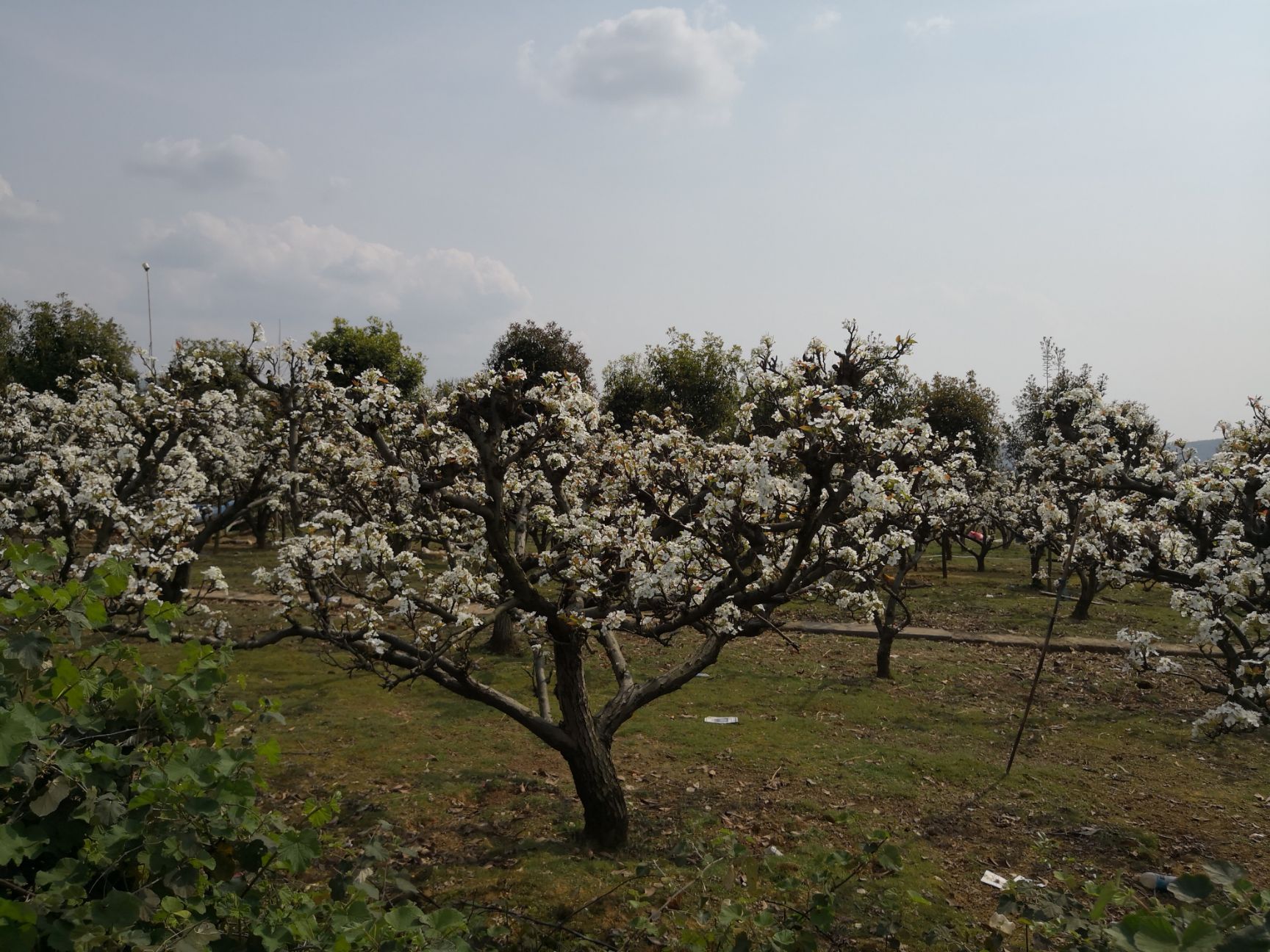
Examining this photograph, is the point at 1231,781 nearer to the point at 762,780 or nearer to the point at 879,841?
the point at 762,780

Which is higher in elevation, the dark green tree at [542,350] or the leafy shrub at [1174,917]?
the dark green tree at [542,350]

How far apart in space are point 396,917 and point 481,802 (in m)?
8.16

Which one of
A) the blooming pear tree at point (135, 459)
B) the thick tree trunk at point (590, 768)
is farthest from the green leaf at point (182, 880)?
the blooming pear tree at point (135, 459)

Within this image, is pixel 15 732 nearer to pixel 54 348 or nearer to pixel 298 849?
pixel 298 849

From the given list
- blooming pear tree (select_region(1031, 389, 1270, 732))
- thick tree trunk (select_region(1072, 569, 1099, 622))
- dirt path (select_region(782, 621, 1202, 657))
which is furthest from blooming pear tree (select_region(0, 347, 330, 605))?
thick tree trunk (select_region(1072, 569, 1099, 622))

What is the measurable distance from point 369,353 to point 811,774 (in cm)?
3410

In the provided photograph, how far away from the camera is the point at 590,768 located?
910cm

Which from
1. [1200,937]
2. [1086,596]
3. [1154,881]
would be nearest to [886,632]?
[1154,881]

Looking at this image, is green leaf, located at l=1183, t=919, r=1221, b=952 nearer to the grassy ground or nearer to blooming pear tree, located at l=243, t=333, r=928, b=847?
the grassy ground

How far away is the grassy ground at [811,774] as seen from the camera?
921 cm

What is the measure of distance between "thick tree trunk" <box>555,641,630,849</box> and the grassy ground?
0.92ft

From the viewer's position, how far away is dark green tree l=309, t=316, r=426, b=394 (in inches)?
1548

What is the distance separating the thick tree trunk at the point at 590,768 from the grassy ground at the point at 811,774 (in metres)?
0.28

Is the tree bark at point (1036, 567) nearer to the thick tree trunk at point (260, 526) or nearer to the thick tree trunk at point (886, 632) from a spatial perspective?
the thick tree trunk at point (886, 632)
